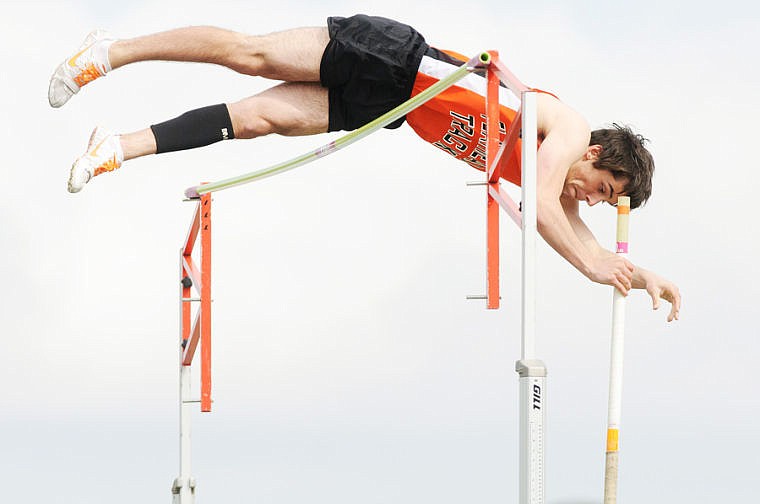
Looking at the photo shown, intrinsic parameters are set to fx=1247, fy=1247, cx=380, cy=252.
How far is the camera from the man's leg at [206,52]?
5043mm

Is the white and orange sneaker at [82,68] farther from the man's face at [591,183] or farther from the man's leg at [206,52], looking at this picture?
the man's face at [591,183]

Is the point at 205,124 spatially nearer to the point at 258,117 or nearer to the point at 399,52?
the point at 258,117

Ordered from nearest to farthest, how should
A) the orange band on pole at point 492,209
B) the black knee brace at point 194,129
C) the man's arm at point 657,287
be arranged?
the orange band on pole at point 492,209 → the man's arm at point 657,287 → the black knee brace at point 194,129

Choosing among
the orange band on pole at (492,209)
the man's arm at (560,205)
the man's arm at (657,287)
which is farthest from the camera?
the man's arm at (657,287)

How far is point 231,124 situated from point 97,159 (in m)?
0.59

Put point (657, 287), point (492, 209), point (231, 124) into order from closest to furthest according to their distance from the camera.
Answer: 1. point (492, 209)
2. point (657, 287)
3. point (231, 124)

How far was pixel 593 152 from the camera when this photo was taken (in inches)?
204

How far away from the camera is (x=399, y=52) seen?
512 cm

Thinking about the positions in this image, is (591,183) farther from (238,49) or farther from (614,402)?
(238,49)

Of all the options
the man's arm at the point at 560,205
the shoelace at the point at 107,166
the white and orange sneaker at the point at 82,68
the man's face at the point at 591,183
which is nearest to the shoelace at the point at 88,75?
the white and orange sneaker at the point at 82,68

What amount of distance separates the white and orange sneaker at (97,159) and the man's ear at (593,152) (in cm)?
194

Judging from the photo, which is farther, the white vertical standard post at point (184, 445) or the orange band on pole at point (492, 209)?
the white vertical standard post at point (184, 445)

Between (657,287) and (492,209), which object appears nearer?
(492,209)

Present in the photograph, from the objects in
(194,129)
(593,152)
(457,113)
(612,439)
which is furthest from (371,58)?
(612,439)
